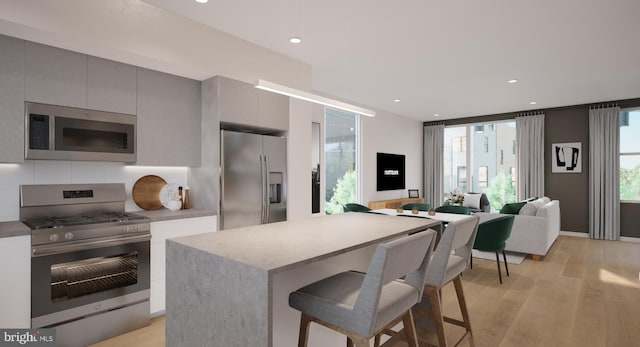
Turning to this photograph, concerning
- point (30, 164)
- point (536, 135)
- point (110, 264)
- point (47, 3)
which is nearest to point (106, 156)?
point (30, 164)

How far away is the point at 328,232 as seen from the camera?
1976 millimetres

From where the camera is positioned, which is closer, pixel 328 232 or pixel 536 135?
pixel 328 232

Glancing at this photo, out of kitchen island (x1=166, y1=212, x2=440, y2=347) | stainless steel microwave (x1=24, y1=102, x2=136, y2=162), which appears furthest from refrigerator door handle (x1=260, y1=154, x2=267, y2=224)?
kitchen island (x1=166, y1=212, x2=440, y2=347)

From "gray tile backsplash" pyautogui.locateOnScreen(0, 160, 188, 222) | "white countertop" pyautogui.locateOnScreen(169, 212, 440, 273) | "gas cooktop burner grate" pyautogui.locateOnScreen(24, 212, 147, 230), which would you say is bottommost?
"gas cooktop burner grate" pyautogui.locateOnScreen(24, 212, 147, 230)

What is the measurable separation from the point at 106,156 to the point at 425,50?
3385 mm

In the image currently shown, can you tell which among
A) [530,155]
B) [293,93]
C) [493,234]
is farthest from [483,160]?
[293,93]

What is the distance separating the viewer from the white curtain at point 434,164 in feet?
28.7

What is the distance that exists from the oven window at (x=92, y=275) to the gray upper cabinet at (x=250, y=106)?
58.7 inches

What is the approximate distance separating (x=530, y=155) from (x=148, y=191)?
7.50m

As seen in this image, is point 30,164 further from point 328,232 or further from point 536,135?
point 536,135

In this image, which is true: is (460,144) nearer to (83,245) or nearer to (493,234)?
(493,234)

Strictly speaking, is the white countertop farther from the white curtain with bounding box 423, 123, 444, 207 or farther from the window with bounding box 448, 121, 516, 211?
the white curtain with bounding box 423, 123, 444, 207

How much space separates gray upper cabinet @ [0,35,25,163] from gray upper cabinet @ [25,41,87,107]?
0.04m

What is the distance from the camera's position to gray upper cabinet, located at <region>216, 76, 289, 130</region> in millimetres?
3276
